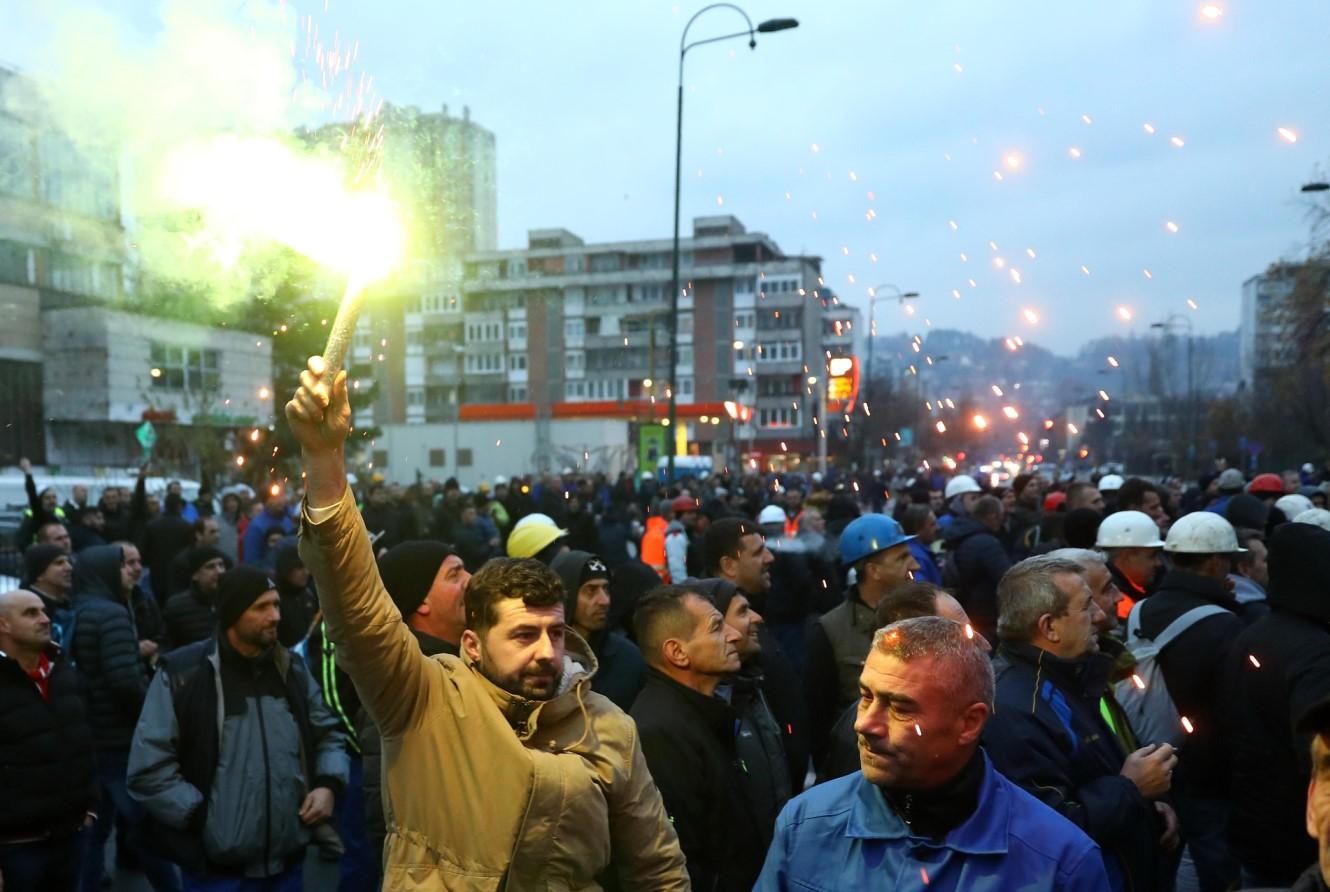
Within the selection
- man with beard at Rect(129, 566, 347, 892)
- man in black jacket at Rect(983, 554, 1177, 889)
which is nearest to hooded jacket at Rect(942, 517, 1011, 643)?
man in black jacket at Rect(983, 554, 1177, 889)

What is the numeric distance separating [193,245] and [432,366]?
7254 centimetres

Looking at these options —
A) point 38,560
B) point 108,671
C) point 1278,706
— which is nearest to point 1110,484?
point 1278,706

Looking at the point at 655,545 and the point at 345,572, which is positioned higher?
the point at 345,572

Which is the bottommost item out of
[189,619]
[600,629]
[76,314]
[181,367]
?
[189,619]

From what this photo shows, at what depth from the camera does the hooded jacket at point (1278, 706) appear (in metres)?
4.16

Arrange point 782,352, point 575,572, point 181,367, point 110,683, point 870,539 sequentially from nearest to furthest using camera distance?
point 575,572
point 870,539
point 110,683
point 181,367
point 782,352

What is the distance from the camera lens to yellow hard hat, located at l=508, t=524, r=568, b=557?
679 centimetres

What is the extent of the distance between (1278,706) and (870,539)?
2.00 metres

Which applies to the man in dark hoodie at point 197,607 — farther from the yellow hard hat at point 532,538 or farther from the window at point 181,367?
the window at point 181,367

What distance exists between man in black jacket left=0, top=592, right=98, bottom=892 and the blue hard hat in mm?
3777

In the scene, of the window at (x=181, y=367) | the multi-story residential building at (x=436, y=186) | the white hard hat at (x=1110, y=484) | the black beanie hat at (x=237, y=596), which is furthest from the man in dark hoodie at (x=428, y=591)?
the white hard hat at (x=1110, y=484)

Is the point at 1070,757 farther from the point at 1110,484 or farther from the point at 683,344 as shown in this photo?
the point at 683,344

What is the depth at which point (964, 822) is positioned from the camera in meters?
2.38

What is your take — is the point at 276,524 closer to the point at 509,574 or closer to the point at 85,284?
the point at 85,284
